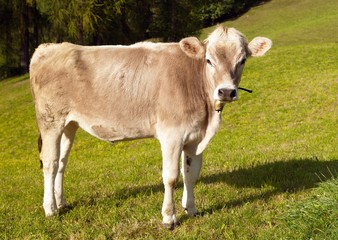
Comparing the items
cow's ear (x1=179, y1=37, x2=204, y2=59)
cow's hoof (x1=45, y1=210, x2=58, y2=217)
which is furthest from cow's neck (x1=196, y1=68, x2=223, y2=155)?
cow's hoof (x1=45, y1=210, x2=58, y2=217)

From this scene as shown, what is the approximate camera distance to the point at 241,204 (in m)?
6.39

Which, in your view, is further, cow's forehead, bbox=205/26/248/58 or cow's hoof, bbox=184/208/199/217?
cow's hoof, bbox=184/208/199/217

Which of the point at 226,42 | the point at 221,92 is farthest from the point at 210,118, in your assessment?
the point at 226,42

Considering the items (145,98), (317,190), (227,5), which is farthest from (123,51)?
(227,5)

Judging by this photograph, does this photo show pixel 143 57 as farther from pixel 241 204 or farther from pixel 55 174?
pixel 241 204

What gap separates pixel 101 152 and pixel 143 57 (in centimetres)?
887

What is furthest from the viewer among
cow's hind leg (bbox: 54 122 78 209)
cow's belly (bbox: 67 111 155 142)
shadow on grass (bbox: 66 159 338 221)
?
shadow on grass (bbox: 66 159 338 221)

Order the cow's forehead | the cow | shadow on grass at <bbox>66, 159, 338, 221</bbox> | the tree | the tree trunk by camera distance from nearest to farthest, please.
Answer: the cow's forehead
the cow
shadow on grass at <bbox>66, 159, 338, 221</bbox>
the tree trunk
the tree

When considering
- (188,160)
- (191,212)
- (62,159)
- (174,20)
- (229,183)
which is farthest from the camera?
(174,20)

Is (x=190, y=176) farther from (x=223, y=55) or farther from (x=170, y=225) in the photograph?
(x=223, y=55)

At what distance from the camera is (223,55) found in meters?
5.26

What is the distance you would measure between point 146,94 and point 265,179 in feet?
9.54

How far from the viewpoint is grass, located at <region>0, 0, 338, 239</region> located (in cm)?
538

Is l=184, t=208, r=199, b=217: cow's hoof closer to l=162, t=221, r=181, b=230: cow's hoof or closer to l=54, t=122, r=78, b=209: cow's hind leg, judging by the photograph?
l=162, t=221, r=181, b=230: cow's hoof
